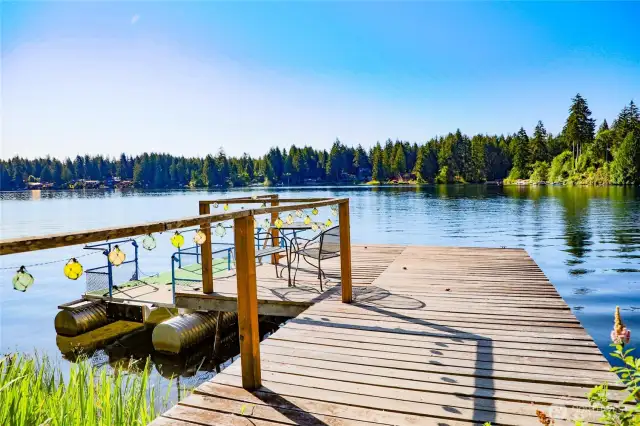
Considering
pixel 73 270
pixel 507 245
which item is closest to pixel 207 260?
pixel 73 270

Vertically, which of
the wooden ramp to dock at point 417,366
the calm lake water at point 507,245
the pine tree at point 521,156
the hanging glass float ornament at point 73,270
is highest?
the pine tree at point 521,156

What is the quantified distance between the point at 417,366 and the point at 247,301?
47.9 inches

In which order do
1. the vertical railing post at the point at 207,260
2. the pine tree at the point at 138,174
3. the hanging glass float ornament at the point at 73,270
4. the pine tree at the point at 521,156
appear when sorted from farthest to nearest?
the pine tree at the point at 138,174, the pine tree at the point at 521,156, the vertical railing post at the point at 207,260, the hanging glass float ornament at the point at 73,270

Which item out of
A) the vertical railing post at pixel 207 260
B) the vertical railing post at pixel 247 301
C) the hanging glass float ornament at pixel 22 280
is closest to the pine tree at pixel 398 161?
the vertical railing post at pixel 207 260

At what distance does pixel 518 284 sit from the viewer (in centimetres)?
536

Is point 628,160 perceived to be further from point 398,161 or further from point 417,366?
point 417,366

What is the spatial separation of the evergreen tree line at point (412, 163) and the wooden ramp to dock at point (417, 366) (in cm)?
5429

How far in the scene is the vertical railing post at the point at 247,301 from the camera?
2.59 metres

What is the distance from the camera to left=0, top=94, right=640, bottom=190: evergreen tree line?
180 ft

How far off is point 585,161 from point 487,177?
24820 mm

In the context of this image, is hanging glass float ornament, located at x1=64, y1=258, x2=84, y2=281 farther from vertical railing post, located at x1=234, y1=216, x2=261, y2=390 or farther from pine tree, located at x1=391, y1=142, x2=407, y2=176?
pine tree, located at x1=391, y1=142, x2=407, y2=176

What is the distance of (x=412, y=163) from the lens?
9412 centimetres

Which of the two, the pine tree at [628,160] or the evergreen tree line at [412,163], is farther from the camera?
the evergreen tree line at [412,163]

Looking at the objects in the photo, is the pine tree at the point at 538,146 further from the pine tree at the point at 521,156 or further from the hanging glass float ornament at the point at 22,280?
the hanging glass float ornament at the point at 22,280
